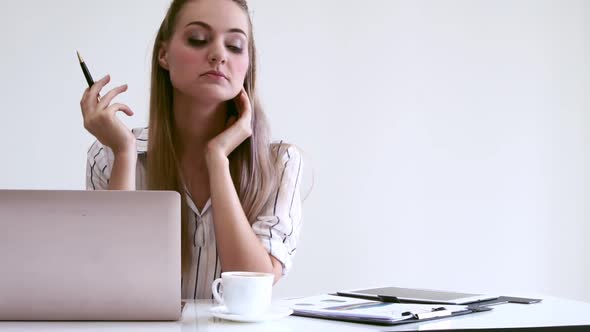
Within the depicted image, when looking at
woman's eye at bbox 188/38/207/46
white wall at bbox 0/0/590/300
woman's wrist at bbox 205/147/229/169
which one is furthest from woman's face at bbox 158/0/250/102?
white wall at bbox 0/0/590/300

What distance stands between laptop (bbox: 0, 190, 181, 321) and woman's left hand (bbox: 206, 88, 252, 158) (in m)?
0.65

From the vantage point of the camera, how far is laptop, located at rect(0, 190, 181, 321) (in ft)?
3.31

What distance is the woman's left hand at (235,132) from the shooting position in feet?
5.52

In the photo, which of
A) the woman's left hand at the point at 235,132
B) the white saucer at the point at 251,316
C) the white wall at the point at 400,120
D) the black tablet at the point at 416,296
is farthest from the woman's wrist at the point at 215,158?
the white wall at the point at 400,120

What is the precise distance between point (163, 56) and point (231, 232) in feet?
1.83

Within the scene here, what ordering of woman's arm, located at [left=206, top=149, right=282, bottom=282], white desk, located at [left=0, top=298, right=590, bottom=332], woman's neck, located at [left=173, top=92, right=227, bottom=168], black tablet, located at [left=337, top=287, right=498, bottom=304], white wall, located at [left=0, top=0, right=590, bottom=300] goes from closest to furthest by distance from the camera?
1. white desk, located at [left=0, top=298, right=590, bottom=332]
2. black tablet, located at [left=337, top=287, right=498, bottom=304]
3. woman's arm, located at [left=206, top=149, right=282, bottom=282]
4. woman's neck, located at [left=173, top=92, right=227, bottom=168]
5. white wall, located at [left=0, top=0, right=590, bottom=300]

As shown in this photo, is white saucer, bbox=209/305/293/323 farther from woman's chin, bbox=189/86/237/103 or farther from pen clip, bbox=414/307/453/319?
woman's chin, bbox=189/86/237/103

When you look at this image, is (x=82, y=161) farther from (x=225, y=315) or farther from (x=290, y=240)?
(x=225, y=315)

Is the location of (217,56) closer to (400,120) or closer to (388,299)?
(388,299)

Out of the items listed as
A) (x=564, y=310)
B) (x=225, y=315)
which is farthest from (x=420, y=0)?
(x=225, y=315)

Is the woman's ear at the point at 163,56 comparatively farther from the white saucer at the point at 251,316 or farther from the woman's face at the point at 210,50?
the white saucer at the point at 251,316

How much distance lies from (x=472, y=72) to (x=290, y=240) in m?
1.62

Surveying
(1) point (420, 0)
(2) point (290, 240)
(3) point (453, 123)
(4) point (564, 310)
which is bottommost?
(4) point (564, 310)

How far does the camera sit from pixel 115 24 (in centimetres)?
278
